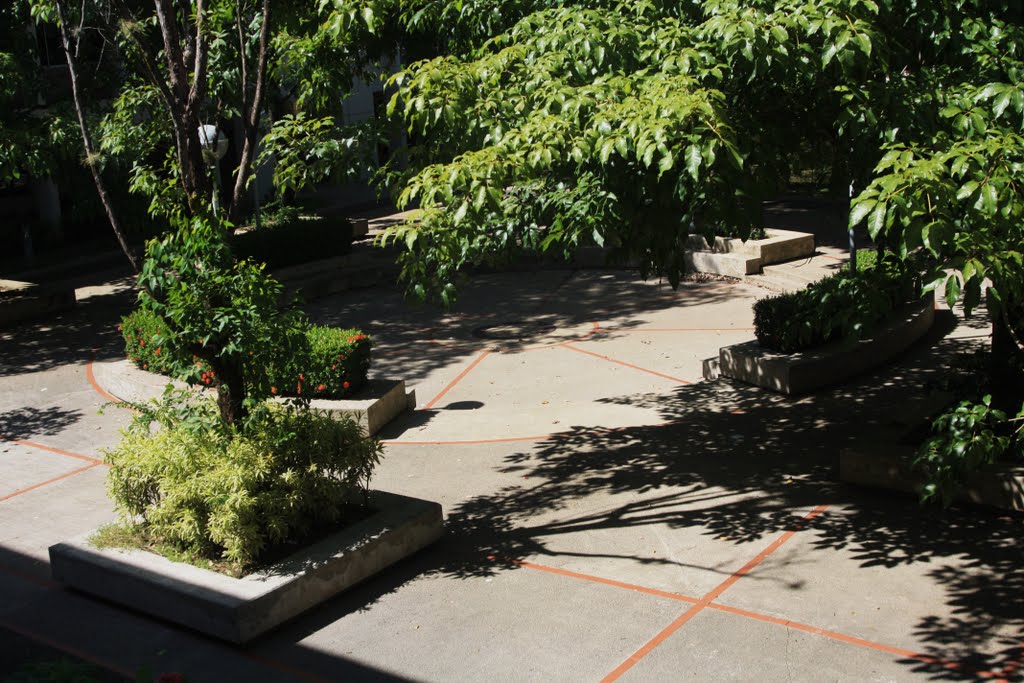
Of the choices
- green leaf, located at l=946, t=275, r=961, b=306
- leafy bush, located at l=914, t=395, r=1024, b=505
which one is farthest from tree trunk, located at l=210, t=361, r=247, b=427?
leafy bush, located at l=914, t=395, r=1024, b=505

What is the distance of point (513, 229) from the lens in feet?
26.9

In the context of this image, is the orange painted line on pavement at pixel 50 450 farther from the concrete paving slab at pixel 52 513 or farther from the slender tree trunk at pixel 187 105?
the slender tree trunk at pixel 187 105

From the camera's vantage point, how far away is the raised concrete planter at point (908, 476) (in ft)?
26.1

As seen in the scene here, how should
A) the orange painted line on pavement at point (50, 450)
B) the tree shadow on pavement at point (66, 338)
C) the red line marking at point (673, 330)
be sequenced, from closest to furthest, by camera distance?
1. the orange painted line on pavement at point (50, 450)
2. the red line marking at point (673, 330)
3. the tree shadow on pavement at point (66, 338)

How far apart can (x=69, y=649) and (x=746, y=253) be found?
12.6 meters

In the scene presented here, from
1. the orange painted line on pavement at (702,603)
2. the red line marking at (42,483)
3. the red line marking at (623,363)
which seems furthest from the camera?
the red line marking at (623,363)

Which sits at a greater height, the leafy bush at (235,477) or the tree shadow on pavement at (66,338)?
the tree shadow on pavement at (66,338)

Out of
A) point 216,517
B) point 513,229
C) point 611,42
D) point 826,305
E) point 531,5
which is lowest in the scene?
point 216,517

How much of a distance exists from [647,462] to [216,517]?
404cm

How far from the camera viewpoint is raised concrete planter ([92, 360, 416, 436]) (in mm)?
10674

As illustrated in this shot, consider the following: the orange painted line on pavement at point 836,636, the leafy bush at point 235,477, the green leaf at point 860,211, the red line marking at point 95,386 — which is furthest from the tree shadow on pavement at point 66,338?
the green leaf at point 860,211

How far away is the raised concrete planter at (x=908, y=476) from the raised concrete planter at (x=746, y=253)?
8.42m

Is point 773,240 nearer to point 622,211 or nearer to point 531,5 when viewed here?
point 531,5

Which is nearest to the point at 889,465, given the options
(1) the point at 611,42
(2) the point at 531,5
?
(1) the point at 611,42
